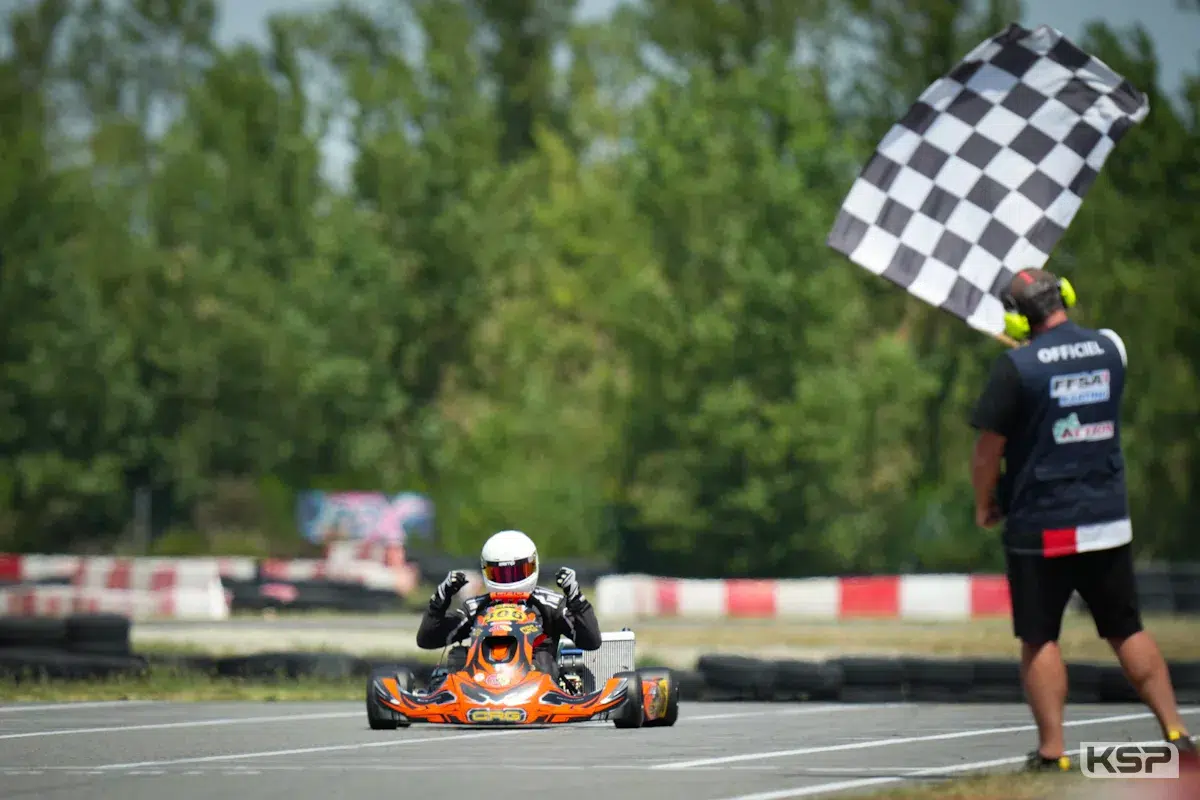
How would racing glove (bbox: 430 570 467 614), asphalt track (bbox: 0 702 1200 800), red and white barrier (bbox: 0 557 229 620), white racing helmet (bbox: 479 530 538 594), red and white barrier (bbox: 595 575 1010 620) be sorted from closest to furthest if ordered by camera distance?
1. asphalt track (bbox: 0 702 1200 800)
2. racing glove (bbox: 430 570 467 614)
3. white racing helmet (bbox: 479 530 538 594)
4. red and white barrier (bbox: 0 557 229 620)
5. red and white barrier (bbox: 595 575 1010 620)

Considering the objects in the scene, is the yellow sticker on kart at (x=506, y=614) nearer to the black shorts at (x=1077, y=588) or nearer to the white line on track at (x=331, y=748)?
the white line on track at (x=331, y=748)

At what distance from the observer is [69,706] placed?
1145cm

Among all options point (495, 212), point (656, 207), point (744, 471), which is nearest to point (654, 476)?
point (744, 471)

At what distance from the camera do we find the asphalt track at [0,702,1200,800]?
6.72 meters

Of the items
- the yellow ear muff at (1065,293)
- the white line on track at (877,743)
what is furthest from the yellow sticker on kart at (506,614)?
the yellow ear muff at (1065,293)

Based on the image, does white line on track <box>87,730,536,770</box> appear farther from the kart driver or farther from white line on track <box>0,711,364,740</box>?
white line on track <box>0,711,364,740</box>

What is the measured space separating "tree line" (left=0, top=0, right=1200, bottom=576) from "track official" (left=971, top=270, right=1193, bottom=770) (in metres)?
24.6

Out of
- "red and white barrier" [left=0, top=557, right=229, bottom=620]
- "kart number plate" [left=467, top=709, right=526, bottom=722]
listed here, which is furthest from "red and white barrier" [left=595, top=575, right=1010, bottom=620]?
"kart number plate" [left=467, top=709, right=526, bottom=722]

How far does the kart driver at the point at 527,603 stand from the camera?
9.80 meters

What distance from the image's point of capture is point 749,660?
13289mm

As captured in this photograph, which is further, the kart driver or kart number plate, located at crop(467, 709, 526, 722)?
the kart driver

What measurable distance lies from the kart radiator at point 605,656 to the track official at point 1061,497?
12.4ft

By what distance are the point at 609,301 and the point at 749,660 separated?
1096 inches

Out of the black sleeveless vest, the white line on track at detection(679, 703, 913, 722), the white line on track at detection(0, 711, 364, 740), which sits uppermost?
the black sleeveless vest
